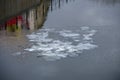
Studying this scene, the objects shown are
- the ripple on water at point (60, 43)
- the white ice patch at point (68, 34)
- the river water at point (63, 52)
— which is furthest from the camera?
the white ice patch at point (68, 34)

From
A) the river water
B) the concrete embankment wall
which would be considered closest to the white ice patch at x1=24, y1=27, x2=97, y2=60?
the river water

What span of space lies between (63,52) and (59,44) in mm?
1268

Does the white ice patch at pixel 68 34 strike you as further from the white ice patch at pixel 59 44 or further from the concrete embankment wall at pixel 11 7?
the concrete embankment wall at pixel 11 7

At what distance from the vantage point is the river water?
1186 cm

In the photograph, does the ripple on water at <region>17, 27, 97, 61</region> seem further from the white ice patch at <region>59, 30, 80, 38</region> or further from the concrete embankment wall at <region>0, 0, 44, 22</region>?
the concrete embankment wall at <region>0, 0, 44, 22</region>

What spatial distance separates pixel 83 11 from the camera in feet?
82.9

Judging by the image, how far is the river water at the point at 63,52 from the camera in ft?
38.9

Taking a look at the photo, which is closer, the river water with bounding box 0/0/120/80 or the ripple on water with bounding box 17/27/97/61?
the river water with bounding box 0/0/120/80

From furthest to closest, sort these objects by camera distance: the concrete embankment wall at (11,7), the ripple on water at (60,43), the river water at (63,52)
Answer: the concrete embankment wall at (11,7)
the ripple on water at (60,43)
the river water at (63,52)

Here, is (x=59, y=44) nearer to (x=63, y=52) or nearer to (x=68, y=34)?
(x=63, y=52)

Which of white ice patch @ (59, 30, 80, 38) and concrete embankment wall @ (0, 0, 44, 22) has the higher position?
concrete embankment wall @ (0, 0, 44, 22)

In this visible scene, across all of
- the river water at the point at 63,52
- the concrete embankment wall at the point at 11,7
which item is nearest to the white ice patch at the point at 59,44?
the river water at the point at 63,52

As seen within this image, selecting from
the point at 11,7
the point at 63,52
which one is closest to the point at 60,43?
the point at 63,52

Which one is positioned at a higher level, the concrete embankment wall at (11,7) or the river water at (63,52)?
the concrete embankment wall at (11,7)
